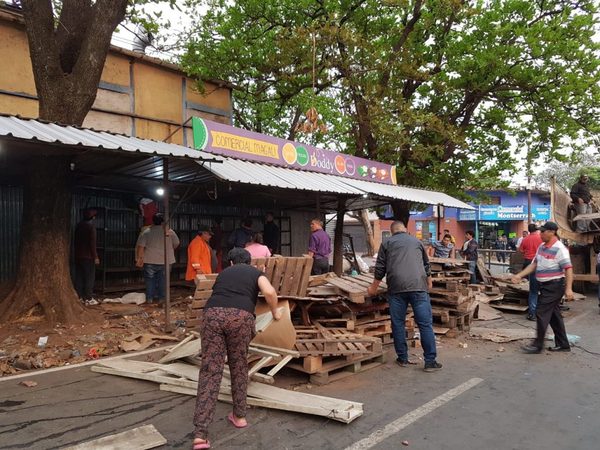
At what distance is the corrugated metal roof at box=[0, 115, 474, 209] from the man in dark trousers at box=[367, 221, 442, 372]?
2.91 meters

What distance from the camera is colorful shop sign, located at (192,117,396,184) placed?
930 centimetres

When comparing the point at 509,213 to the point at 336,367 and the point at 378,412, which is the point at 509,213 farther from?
the point at 378,412

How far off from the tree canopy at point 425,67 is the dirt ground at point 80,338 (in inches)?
302

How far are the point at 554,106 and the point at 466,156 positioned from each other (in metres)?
3.34

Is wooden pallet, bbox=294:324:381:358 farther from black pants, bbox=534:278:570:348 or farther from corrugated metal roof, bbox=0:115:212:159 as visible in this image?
corrugated metal roof, bbox=0:115:212:159

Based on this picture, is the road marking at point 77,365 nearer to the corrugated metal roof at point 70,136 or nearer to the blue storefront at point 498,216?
the corrugated metal roof at point 70,136

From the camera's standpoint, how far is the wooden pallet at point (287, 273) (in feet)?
18.7

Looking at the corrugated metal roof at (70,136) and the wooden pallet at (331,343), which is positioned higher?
the corrugated metal roof at (70,136)

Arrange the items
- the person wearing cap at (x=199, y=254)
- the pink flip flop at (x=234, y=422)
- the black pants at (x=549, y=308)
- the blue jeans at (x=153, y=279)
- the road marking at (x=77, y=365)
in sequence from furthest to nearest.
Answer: the blue jeans at (x=153, y=279), the person wearing cap at (x=199, y=254), the black pants at (x=549, y=308), the road marking at (x=77, y=365), the pink flip flop at (x=234, y=422)

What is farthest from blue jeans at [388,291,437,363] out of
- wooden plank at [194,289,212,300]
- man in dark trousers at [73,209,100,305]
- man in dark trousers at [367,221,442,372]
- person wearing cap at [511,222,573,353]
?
man in dark trousers at [73,209,100,305]

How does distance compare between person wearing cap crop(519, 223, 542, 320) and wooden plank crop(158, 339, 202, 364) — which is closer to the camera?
wooden plank crop(158, 339, 202, 364)

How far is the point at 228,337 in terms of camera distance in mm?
3572

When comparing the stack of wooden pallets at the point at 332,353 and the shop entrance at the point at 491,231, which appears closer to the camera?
the stack of wooden pallets at the point at 332,353

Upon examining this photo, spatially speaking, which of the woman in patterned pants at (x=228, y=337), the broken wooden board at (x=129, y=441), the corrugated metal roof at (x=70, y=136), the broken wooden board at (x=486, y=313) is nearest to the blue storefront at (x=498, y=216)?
the broken wooden board at (x=486, y=313)
